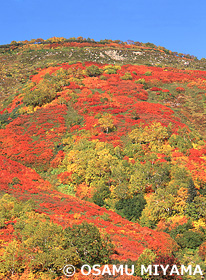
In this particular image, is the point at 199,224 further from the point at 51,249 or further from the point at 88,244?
the point at 51,249

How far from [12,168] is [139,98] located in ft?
150

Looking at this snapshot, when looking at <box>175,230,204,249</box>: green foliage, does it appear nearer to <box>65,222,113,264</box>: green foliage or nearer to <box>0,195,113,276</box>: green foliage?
<box>0,195,113,276</box>: green foliage

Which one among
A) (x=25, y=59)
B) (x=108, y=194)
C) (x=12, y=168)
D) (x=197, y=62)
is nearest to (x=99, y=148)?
(x=108, y=194)

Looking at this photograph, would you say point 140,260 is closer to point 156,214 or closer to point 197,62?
point 156,214

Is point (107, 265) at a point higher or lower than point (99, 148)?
lower

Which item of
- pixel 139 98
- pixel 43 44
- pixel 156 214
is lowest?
pixel 156 214

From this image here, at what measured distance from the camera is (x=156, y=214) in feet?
143
